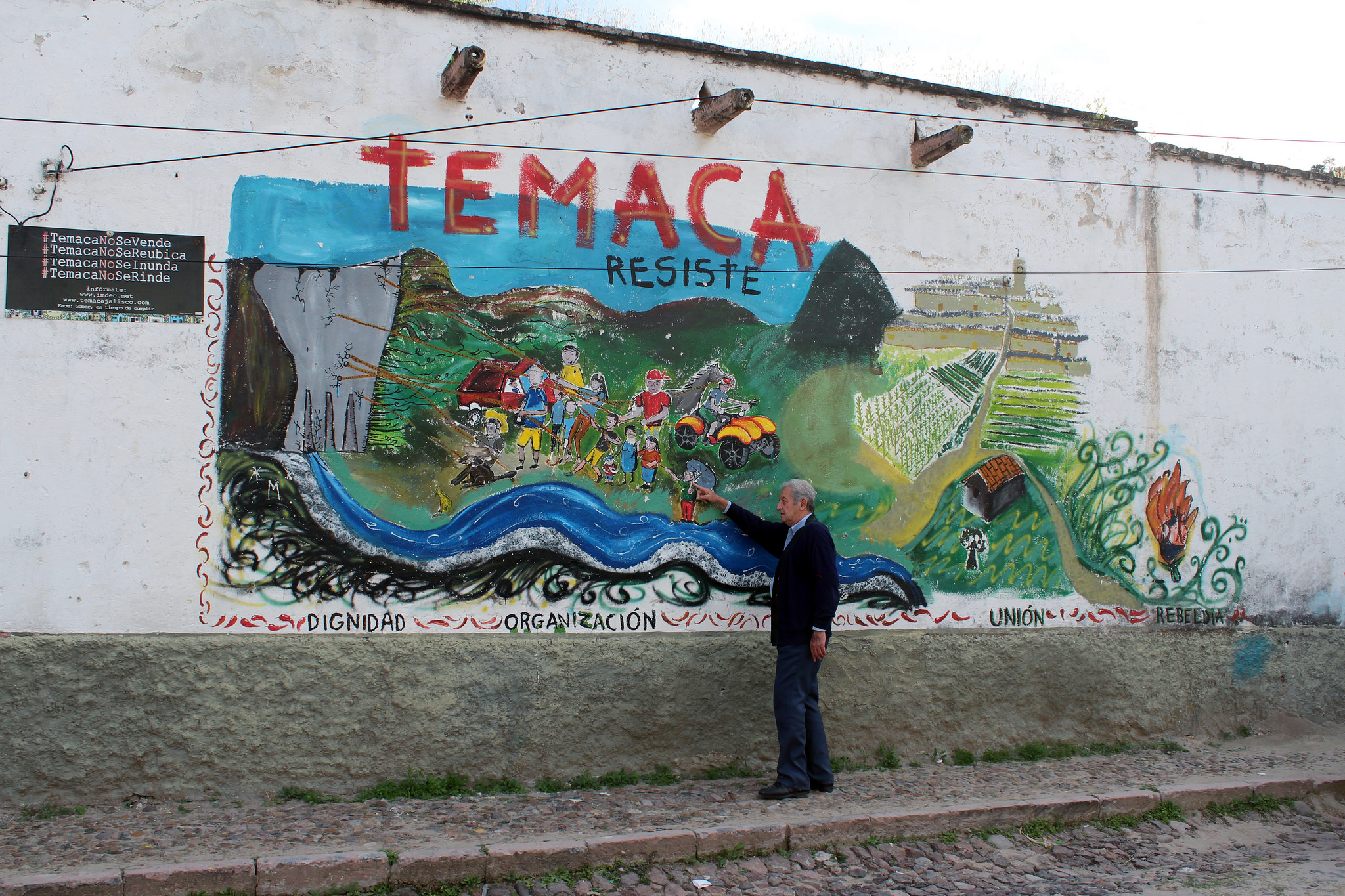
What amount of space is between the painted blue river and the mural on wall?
2 centimetres

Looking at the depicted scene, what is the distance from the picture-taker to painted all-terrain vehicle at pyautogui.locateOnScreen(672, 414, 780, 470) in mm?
5992

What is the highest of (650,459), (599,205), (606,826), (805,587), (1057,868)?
(599,205)

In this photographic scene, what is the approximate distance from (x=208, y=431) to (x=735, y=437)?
3.05 m

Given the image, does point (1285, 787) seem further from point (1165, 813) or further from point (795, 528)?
point (795, 528)

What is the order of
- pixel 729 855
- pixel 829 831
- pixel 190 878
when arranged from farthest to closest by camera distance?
pixel 829 831
pixel 729 855
pixel 190 878

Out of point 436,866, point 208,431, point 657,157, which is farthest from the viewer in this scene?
point 657,157

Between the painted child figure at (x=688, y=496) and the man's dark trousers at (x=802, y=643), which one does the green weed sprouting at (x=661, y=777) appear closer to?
the man's dark trousers at (x=802, y=643)

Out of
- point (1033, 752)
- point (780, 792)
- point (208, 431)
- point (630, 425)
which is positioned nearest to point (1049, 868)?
point (780, 792)

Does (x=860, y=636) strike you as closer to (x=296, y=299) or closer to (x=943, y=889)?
(x=943, y=889)

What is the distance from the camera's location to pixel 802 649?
5426mm

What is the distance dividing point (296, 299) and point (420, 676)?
221cm

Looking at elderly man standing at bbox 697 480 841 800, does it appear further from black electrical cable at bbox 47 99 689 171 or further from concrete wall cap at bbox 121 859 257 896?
black electrical cable at bbox 47 99 689 171

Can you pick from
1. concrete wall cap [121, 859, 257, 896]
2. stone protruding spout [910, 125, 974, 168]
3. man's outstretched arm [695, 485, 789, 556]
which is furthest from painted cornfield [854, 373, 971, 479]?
concrete wall cap [121, 859, 257, 896]

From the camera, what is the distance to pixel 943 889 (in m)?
4.61
